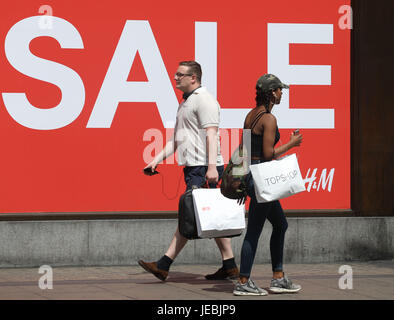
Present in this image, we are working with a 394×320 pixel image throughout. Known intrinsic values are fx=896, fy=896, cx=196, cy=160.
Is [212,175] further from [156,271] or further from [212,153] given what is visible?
[156,271]

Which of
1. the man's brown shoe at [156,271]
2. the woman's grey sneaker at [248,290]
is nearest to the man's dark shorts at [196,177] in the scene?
the man's brown shoe at [156,271]

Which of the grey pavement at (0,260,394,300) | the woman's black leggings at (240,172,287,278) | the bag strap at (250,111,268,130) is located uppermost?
the bag strap at (250,111,268,130)

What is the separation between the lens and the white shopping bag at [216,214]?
7691 millimetres

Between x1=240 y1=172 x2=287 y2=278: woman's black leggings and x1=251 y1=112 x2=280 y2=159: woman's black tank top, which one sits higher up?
x1=251 y1=112 x2=280 y2=159: woman's black tank top

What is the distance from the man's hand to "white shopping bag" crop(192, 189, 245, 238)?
9.3 inches

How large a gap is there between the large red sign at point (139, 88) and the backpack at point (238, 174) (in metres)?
2.51

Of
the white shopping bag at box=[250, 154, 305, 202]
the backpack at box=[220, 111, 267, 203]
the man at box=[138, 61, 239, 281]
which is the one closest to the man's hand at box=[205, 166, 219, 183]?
the man at box=[138, 61, 239, 281]

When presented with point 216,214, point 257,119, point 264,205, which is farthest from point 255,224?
point 257,119

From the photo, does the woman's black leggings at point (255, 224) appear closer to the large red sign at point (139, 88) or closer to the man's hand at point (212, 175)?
the man's hand at point (212, 175)

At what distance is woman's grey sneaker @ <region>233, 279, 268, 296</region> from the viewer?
7.44 meters

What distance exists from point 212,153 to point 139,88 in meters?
2.02

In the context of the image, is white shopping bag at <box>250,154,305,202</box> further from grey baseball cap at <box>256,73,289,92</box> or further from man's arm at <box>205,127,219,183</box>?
man's arm at <box>205,127,219,183</box>

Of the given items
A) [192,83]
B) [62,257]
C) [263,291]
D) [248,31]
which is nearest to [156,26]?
[248,31]
